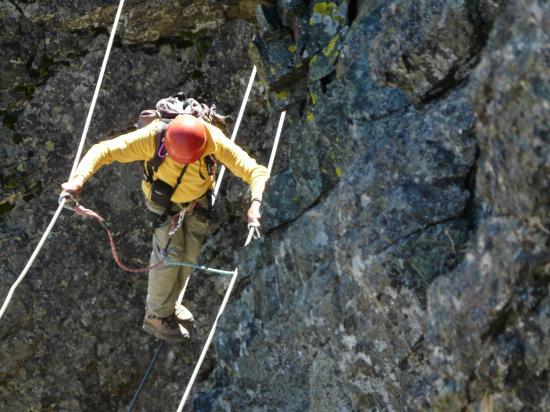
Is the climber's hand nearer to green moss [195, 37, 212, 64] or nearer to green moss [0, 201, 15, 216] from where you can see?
green moss [0, 201, 15, 216]

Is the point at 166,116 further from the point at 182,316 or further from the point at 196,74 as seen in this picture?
the point at 196,74

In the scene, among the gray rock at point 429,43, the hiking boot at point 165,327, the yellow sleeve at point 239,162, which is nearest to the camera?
the gray rock at point 429,43

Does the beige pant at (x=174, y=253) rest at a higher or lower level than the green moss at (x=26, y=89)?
lower

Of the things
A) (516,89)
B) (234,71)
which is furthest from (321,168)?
(234,71)

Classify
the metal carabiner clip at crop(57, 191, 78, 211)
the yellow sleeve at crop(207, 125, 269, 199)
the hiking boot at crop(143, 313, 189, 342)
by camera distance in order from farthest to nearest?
the hiking boot at crop(143, 313, 189, 342), the yellow sleeve at crop(207, 125, 269, 199), the metal carabiner clip at crop(57, 191, 78, 211)

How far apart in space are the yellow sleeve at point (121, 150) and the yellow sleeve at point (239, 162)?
60 centimetres

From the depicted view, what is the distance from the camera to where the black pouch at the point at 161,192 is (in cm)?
943

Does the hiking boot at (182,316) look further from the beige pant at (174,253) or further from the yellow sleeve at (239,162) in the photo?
the yellow sleeve at (239,162)

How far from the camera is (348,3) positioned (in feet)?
28.3

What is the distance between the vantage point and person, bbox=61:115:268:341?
877 centimetres

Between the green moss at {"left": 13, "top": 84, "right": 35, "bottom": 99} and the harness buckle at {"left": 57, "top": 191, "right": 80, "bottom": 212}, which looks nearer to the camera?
the harness buckle at {"left": 57, "top": 191, "right": 80, "bottom": 212}

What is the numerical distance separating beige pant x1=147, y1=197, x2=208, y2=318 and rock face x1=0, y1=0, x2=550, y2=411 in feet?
2.90

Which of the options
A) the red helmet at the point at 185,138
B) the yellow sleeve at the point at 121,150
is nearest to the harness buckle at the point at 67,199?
the yellow sleeve at the point at 121,150

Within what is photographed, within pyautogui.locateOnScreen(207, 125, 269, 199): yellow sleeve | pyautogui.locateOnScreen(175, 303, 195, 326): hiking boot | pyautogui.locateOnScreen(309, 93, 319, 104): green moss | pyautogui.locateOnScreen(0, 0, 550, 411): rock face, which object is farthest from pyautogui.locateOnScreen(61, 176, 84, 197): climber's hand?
pyautogui.locateOnScreen(175, 303, 195, 326): hiking boot
